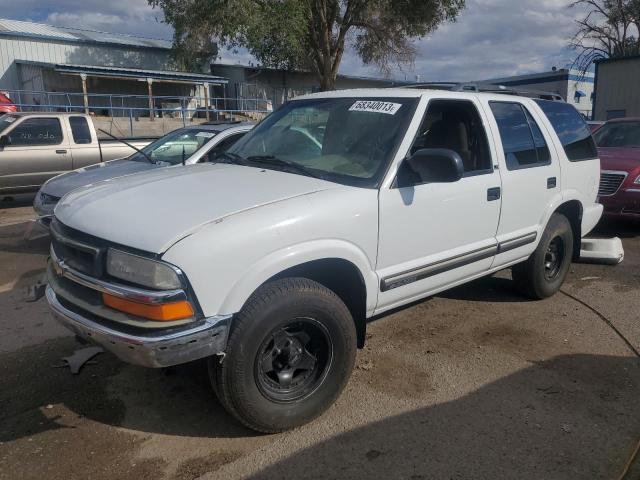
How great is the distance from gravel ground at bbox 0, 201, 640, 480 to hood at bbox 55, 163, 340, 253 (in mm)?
1153

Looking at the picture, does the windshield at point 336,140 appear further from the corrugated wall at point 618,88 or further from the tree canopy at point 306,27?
the corrugated wall at point 618,88

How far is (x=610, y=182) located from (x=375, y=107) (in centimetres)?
560

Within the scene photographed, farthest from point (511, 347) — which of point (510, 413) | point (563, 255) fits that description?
point (563, 255)

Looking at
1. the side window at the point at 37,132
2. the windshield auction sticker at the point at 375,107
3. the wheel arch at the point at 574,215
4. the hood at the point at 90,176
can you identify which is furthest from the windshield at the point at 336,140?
the side window at the point at 37,132

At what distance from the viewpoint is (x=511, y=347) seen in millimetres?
4246

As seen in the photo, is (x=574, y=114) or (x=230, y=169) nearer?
(x=230, y=169)

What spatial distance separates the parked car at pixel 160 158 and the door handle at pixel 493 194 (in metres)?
3.62

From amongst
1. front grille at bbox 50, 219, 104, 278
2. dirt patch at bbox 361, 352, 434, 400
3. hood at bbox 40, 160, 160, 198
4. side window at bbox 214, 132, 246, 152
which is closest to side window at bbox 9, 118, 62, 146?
hood at bbox 40, 160, 160, 198

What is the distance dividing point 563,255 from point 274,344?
347 centimetres

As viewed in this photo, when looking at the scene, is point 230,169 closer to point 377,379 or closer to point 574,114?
point 377,379

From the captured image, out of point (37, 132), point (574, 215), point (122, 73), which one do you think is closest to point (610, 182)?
point (574, 215)

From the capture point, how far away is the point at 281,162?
3719mm

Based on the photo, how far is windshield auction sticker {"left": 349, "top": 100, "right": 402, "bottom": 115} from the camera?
3.73 metres

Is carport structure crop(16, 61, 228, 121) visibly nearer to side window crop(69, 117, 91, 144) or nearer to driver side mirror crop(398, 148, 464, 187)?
side window crop(69, 117, 91, 144)
